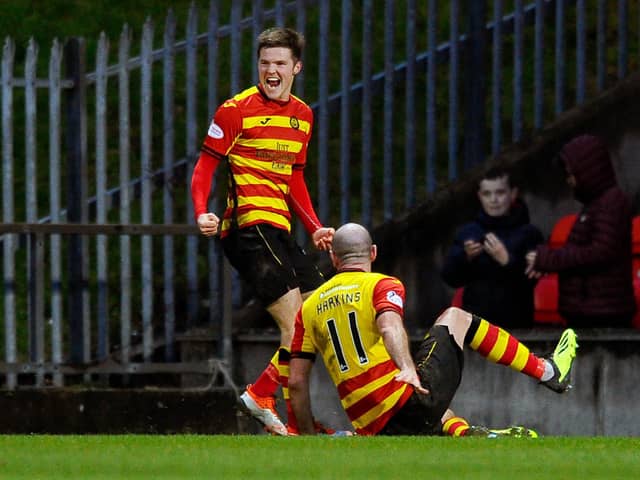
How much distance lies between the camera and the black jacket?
504 inches

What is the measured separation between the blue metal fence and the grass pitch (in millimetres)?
3805

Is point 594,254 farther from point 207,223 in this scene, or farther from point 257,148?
point 207,223

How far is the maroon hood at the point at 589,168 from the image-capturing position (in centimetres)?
1258

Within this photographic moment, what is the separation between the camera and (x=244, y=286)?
533 inches

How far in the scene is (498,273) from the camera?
12789 mm

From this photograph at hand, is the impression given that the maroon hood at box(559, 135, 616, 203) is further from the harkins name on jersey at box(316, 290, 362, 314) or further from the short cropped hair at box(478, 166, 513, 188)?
the harkins name on jersey at box(316, 290, 362, 314)

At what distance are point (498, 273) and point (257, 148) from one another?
2912mm

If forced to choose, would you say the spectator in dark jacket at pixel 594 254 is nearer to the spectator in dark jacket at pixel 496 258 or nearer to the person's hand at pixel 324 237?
the spectator in dark jacket at pixel 496 258

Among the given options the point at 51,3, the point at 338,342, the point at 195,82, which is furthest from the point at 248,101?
the point at 51,3

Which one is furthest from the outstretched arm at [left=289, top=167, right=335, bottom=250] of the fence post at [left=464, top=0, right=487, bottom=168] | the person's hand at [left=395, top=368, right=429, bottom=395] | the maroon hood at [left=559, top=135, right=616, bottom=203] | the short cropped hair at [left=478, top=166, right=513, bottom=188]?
the fence post at [left=464, top=0, right=487, bottom=168]

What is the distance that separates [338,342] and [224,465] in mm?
1788

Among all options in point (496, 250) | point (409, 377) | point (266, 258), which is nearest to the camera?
point (409, 377)

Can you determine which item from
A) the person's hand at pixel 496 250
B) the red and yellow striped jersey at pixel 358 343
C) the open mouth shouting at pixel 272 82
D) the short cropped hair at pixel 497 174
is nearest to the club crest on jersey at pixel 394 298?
the red and yellow striped jersey at pixel 358 343

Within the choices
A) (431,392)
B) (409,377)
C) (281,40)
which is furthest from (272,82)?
(409,377)
